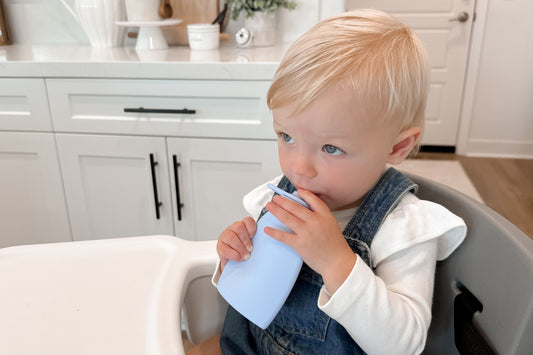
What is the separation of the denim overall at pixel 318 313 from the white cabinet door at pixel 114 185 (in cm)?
98

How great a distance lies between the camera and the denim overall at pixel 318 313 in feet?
2.18

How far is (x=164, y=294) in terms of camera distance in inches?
25.7

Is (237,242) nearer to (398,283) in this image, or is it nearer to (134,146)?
(398,283)

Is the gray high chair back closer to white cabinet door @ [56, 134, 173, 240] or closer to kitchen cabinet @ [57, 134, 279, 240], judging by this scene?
kitchen cabinet @ [57, 134, 279, 240]

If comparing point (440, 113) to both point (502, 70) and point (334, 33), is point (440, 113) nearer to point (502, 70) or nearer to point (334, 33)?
point (502, 70)

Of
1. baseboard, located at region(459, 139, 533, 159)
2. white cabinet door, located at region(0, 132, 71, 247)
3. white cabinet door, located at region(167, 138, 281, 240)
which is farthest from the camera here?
baseboard, located at region(459, 139, 533, 159)

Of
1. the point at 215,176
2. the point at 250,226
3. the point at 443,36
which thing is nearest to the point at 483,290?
the point at 250,226

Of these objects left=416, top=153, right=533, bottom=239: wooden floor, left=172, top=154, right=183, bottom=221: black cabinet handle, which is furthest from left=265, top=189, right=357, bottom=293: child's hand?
left=416, top=153, right=533, bottom=239: wooden floor

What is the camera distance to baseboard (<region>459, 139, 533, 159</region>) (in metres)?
3.59

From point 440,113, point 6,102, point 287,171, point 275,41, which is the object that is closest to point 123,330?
point 287,171

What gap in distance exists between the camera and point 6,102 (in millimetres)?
1594

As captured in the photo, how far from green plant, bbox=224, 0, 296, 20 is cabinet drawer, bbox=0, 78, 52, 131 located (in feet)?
2.56

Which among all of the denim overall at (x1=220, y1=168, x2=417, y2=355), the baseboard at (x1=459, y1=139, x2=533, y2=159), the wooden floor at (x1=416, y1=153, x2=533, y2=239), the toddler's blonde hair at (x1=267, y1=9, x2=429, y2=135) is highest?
the toddler's blonde hair at (x1=267, y1=9, x2=429, y2=135)

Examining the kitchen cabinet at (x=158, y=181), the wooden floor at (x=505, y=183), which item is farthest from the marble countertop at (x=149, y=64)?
the wooden floor at (x=505, y=183)
